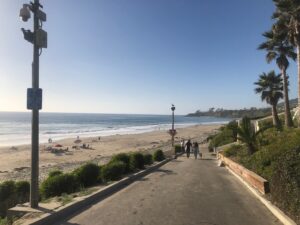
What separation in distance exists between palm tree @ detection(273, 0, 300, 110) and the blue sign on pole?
70.4 feet

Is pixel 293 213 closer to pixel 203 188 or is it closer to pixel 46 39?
pixel 203 188

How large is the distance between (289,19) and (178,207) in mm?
22503

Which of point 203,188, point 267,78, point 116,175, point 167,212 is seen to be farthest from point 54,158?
point 167,212

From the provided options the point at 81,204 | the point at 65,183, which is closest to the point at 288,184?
the point at 81,204

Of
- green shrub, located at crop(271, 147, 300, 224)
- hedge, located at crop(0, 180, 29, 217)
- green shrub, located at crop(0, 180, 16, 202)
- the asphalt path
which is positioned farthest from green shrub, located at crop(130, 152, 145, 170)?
green shrub, located at crop(271, 147, 300, 224)

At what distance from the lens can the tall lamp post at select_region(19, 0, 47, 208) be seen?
8.59m

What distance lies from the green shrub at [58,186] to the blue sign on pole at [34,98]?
3931mm

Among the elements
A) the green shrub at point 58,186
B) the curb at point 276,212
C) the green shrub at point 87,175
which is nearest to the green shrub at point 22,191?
the green shrub at point 58,186

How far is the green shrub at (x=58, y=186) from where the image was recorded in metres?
11.6

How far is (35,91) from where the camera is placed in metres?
8.71

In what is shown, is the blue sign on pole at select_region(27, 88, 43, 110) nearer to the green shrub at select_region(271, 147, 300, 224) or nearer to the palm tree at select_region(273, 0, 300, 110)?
the green shrub at select_region(271, 147, 300, 224)

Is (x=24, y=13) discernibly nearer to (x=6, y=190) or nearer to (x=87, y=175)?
(x=6, y=190)

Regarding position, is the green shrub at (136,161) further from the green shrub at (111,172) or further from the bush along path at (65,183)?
the green shrub at (111,172)

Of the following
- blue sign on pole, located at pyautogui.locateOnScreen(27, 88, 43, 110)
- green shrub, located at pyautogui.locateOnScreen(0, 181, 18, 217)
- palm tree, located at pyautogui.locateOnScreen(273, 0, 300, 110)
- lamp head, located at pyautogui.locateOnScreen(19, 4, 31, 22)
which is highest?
palm tree, located at pyautogui.locateOnScreen(273, 0, 300, 110)
